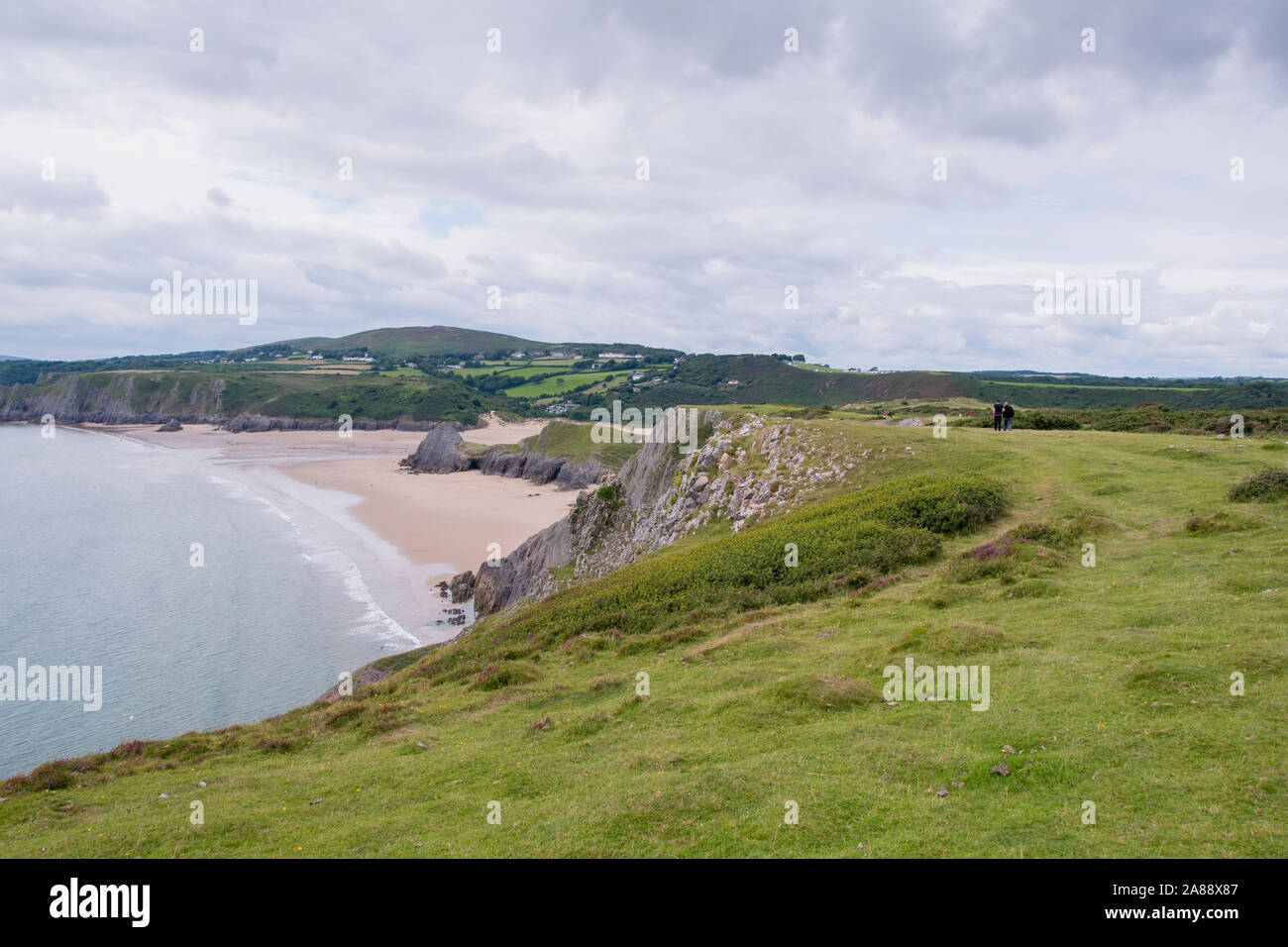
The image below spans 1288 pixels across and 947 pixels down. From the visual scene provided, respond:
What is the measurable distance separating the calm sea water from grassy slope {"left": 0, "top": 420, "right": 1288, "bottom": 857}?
12.9 metres

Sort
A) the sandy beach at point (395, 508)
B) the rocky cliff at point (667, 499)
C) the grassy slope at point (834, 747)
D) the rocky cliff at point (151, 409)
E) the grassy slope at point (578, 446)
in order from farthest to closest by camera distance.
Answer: the rocky cliff at point (151, 409), the grassy slope at point (578, 446), the sandy beach at point (395, 508), the rocky cliff at point (667, 499), the grassy slope at point (834, 747)

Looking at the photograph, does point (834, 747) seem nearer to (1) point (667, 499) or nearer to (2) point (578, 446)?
(1) point (667, 499)

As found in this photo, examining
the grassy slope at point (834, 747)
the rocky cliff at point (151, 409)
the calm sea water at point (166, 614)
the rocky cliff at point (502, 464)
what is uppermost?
the rocky cliff at point (151, 409)

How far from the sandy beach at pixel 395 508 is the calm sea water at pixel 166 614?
8.16 feet

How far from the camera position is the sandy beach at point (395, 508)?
5531cm

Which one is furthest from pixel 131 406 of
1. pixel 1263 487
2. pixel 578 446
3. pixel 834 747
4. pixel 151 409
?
pixel 1263 487

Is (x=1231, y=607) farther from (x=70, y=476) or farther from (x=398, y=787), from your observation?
(x=70, y=476)

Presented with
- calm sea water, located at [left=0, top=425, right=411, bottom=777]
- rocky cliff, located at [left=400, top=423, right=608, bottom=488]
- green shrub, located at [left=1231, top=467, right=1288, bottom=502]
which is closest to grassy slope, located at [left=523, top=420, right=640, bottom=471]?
rocky cliff, located at [left=400, top=423, right=608, bottom=488]

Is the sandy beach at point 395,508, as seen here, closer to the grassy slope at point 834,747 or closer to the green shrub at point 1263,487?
the grassy slope at point 834,747

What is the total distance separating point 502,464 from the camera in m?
112

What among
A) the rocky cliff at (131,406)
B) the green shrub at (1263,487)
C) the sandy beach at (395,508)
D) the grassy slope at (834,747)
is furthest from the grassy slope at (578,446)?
the rocky cliff at (131,406)

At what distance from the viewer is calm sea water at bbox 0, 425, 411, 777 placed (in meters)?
32.0

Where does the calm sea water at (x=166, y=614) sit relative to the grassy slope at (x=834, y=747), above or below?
below
